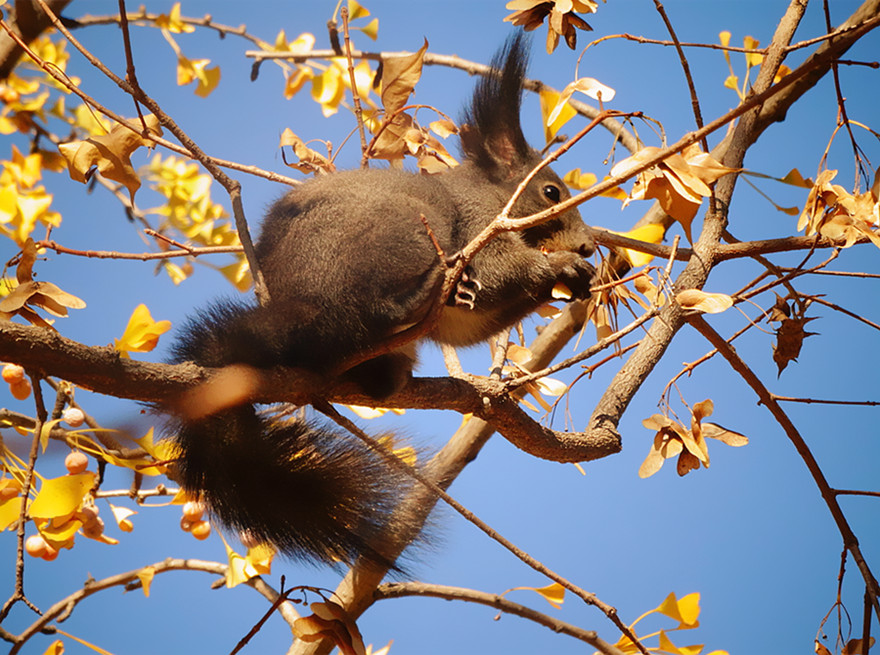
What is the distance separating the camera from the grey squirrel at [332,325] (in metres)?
1.34

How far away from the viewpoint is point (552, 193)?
81.4 inches

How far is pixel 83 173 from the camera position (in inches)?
48.4

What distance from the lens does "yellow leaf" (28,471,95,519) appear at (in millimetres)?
1267

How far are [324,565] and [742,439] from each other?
82cm

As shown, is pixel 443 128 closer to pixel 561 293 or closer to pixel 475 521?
pixel 561 293

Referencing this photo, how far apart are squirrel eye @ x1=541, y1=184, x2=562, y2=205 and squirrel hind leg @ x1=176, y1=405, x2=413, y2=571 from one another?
1.05 meters

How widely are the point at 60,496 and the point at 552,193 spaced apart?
4.66 ft

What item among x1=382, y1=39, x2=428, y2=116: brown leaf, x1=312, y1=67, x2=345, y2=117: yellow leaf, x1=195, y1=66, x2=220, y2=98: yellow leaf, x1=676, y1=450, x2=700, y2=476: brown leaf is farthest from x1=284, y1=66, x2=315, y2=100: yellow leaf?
x1=676, y1=450, x2=700, y2=476: brown leaf

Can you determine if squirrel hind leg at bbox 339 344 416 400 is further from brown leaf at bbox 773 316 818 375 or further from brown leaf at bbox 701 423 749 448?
brown leaf at bbox 773 316 818 375

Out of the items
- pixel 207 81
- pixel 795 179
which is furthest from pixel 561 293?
pixel 207 81

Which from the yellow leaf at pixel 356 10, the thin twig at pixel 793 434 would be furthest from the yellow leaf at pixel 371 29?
the thin twig at pixel 793 434

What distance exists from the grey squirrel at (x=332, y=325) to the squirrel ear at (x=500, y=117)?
15mm

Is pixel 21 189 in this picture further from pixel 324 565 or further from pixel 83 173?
pixel 324 565

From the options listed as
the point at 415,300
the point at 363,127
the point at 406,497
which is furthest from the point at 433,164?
the point at 406,497
